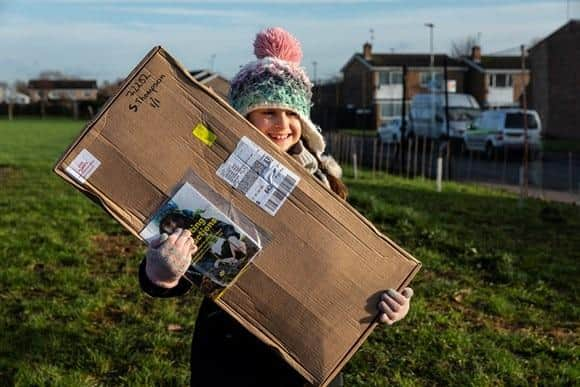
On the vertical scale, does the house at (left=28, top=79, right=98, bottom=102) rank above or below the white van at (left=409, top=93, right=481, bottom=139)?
above

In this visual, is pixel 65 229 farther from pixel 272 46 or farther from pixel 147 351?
pixel 272 46

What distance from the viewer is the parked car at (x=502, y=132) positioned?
24.5 meters

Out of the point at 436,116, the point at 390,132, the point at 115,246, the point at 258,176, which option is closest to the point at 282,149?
the point at 258,176

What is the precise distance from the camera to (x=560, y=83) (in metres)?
41.6

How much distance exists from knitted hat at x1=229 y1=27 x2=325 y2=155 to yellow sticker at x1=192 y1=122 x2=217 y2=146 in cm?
25

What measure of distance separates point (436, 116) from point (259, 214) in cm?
2794

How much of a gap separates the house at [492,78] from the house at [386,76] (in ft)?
2.82

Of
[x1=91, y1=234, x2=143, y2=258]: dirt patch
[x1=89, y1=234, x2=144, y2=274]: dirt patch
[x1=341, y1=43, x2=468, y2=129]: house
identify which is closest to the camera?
[x1=89, y1=234, x2=144, y2=274]: dirt patch

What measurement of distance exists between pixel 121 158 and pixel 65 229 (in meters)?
6.35

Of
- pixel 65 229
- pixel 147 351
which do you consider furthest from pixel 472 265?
pixel 65 229

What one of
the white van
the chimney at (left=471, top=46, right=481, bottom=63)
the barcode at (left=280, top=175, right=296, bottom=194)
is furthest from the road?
the chimney at (left=471, top=46, right=481, bottom=63)

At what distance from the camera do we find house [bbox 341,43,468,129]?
56094mm

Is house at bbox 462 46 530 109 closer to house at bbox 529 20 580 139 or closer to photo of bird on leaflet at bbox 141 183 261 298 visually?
house at bbox 529 20 580 139

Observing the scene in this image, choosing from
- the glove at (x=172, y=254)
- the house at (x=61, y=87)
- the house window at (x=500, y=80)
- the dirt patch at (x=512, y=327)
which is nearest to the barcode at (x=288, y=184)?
the glove at (x=172, y=254)
